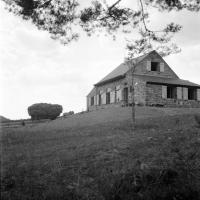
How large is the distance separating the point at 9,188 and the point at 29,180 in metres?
0.49

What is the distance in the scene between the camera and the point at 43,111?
100ft

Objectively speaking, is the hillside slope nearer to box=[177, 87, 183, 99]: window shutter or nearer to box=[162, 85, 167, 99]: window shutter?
box=[162, 85, 167, 99]: window shutter

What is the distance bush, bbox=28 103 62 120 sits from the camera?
101 ft

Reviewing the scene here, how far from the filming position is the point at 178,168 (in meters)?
6.48

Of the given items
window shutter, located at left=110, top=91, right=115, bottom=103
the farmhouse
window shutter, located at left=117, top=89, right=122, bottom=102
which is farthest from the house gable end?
window shutter, located at left=110, top=91, right=115, bottom=103

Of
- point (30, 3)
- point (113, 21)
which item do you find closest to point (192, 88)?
point (113, 21)

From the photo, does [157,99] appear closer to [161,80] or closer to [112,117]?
[161,80]

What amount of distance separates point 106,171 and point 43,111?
976 inches

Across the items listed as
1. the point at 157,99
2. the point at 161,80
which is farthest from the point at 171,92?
the point at 157,99

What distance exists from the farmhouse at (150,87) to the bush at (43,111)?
554 cm

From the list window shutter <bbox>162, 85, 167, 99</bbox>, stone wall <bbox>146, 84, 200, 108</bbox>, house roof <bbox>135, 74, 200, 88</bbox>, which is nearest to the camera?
stone wall <bbox>146, 84, 200, 108</bbox>

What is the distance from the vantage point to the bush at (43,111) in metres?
30.7

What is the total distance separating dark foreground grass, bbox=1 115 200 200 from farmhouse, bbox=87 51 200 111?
57.7 ft

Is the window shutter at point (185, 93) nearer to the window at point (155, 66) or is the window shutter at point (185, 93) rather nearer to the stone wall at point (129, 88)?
the window at point (155, 66)
